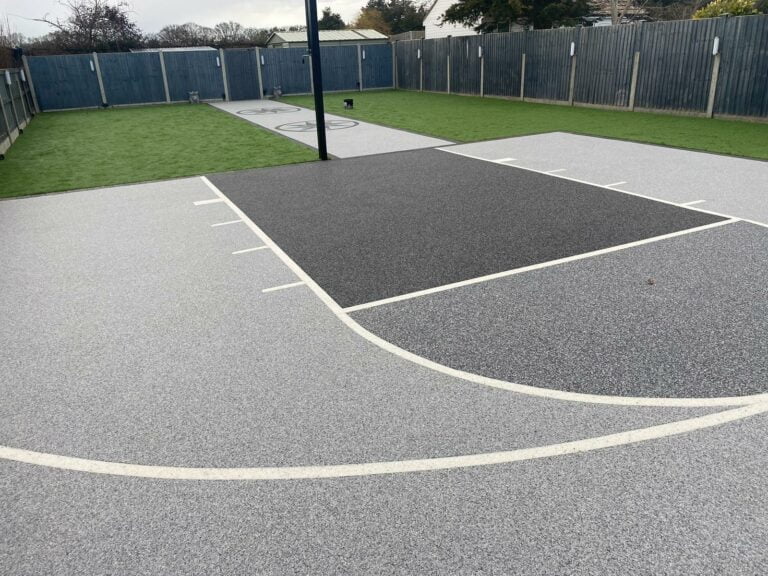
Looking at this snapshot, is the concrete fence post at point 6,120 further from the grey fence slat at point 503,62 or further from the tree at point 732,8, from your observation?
the tree at point 732,8

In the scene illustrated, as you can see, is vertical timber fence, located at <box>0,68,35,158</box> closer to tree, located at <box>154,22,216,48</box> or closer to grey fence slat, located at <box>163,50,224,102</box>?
grey fence slat, located at <box>163,50,224,102</box>

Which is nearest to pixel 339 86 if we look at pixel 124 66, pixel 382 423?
pixel 124 66

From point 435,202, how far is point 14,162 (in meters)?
10.9

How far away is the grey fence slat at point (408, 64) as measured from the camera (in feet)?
93.3

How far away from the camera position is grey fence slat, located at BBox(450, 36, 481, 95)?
24.0 m

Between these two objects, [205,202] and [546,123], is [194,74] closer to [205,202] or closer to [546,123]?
[546,123]

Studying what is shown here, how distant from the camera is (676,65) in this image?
1642cm

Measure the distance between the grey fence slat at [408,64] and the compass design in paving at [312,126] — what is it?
11736mm

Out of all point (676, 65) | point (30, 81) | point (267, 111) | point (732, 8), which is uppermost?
point (732, 8)

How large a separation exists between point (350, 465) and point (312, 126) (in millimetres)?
16181

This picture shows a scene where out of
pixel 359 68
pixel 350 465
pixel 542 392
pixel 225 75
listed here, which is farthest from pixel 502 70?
pixel 350 465

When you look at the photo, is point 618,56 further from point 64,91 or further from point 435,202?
point 64,91

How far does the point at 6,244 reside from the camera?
7734mm

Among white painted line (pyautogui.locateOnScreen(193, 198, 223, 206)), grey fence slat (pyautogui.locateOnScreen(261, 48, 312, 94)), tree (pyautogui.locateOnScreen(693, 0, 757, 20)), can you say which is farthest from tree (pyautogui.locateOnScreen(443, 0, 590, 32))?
white painted line (pyautogui.locateOnScreen(193, 198, 223, 206))
